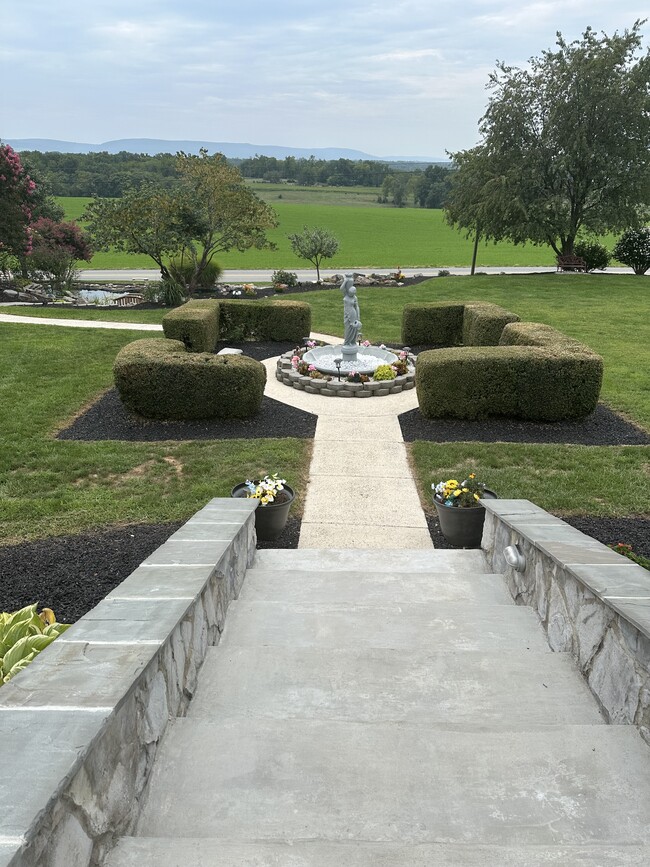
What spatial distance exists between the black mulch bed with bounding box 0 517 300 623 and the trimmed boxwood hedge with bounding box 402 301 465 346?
10802 mm

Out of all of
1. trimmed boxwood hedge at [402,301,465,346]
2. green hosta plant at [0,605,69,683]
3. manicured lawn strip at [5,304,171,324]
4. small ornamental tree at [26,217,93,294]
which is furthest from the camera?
small ornamental tree at [26,217,93,294]

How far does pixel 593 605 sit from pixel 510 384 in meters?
7.50

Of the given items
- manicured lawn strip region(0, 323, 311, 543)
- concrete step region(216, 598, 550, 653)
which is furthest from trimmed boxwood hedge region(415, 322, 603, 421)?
concrete step region(216, 598, 550, 653)

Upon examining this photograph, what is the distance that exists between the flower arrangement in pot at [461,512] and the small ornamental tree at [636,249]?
95.4 ft

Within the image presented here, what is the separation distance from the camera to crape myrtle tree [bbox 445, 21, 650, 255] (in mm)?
26141

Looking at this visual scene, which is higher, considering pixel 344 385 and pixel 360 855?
pixel 360 855

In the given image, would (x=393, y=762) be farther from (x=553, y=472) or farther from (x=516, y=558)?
(x=553, y=472)

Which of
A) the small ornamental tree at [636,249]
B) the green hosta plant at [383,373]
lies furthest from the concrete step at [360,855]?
the small ornamental tree at [636,249]

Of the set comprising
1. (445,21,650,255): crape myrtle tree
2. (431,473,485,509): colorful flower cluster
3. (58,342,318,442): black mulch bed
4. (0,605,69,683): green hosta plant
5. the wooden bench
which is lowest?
(58,342,318,442): black mulch bed

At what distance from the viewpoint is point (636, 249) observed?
3044cm

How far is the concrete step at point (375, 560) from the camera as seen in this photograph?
4996 mm

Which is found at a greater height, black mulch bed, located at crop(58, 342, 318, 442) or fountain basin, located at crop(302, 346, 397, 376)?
fountain basin, located at crop(302, 346, 397, 376)

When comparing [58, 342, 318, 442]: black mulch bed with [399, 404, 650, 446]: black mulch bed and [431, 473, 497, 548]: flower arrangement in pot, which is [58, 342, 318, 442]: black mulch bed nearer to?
[399, 404, 650, 446]: black mulch bed

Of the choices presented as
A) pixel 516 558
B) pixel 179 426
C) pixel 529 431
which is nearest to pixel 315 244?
pixel 179 426
